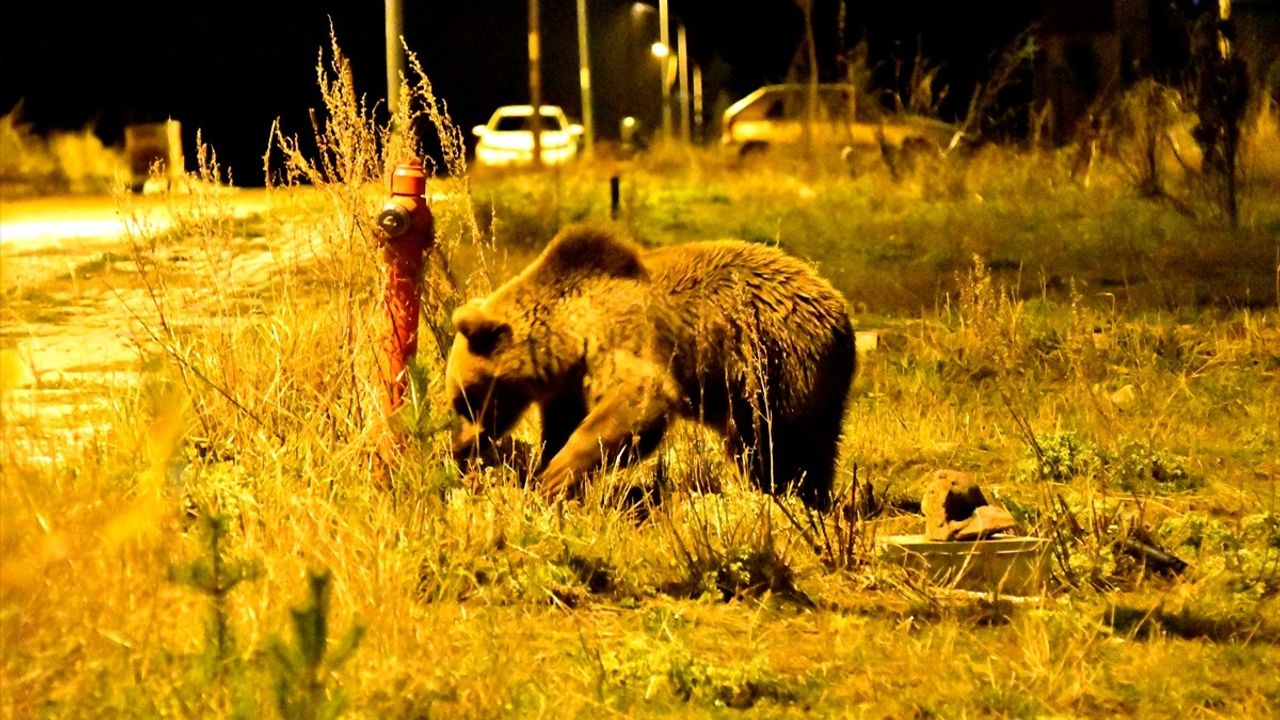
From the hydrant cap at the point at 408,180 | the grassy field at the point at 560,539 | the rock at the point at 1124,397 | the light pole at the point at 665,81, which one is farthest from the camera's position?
the light pole at the point at 665,81

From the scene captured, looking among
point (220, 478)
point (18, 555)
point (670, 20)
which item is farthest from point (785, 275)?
point (670, 20)

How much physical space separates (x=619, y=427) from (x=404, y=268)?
984 millimetres

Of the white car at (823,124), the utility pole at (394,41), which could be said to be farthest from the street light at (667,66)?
the utility pole at (394,41)

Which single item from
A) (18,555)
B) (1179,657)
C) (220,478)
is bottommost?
(1179,657)

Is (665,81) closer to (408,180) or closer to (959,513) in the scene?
(408,180)

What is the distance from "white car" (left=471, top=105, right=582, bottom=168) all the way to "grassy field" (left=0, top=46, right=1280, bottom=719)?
22.5m

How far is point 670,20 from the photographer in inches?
2313

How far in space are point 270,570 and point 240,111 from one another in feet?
121

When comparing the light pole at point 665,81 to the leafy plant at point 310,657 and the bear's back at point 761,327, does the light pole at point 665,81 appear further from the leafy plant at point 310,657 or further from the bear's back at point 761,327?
the leafy plant at point 310,657

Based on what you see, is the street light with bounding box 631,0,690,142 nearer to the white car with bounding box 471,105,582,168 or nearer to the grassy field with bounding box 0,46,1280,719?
the white car with bounding box 471,105,582,168

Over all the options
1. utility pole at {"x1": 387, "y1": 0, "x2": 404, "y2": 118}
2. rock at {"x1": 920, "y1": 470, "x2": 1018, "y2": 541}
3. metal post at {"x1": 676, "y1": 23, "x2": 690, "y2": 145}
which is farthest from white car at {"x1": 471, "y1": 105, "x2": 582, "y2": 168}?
rock at {"x1": 920, "y1": 470, "x2": 1018, "y2": 541}

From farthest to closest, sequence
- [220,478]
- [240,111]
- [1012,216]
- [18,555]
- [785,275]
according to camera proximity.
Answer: [240,111]
[1012,216]
[785,275]
[220,478]
[18,555]

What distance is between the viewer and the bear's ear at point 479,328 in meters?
6.08

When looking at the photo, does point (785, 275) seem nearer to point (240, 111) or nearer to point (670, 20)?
point (240, 111)
